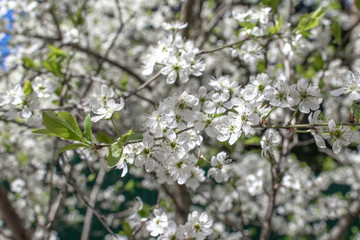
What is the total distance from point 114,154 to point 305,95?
56 cm

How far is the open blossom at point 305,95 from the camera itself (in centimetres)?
87

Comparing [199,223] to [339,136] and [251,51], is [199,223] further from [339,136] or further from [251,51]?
[251,51]

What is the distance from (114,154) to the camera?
2.62 feet

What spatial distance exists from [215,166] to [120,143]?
15.7 inches

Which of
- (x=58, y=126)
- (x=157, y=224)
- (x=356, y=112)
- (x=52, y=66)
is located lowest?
(x=157, y=224)

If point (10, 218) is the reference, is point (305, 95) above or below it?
above

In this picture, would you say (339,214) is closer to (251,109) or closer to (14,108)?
(251,109)

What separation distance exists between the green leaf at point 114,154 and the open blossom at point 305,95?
1.62ft

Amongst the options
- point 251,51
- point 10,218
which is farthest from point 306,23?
point 10,218

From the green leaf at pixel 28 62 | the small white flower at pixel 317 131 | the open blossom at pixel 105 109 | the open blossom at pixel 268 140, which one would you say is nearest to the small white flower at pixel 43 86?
the open blossom at pixel 105 109

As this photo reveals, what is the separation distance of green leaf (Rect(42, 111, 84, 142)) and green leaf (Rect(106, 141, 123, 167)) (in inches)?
4.7

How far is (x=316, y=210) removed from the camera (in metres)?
3.68

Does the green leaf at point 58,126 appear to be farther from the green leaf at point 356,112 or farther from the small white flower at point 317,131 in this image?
the green leaf at point 356,112

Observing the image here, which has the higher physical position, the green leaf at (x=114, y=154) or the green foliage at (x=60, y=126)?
the green foliage at (x=60, y=126)
